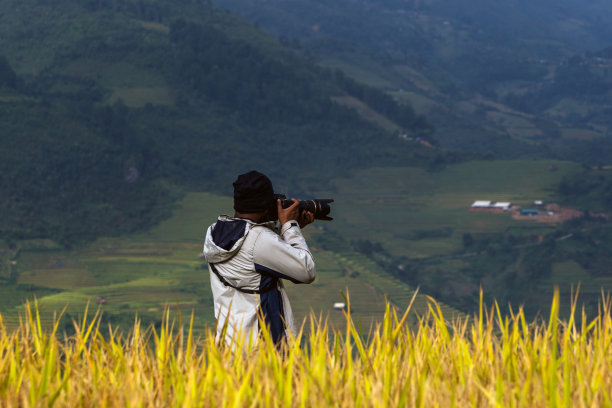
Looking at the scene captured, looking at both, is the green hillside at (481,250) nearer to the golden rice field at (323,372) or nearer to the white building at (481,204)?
the white building at (481,204)

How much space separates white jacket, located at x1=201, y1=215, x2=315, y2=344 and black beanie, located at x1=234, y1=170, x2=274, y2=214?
101mm

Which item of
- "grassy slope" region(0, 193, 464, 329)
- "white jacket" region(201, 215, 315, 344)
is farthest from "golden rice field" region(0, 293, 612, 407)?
"grassy slope" region(0, 193, 464, 329)

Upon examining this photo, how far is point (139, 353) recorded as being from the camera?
654 cm

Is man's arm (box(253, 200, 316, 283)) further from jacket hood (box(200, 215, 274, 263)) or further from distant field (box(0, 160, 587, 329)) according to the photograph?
distant field (box(0, 160, 587, 329))

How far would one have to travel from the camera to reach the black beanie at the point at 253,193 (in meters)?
6.66

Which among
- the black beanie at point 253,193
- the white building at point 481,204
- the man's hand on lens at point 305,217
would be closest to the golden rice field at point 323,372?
the man's hand on lens at point 305,217

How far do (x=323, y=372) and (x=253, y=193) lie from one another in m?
1.57

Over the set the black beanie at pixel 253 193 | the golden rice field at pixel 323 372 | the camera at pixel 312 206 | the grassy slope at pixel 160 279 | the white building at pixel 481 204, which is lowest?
the grassy slope at pixel 160 279

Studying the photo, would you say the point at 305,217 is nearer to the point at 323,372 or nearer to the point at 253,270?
the point at 253,270

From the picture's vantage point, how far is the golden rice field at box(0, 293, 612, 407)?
5395mm

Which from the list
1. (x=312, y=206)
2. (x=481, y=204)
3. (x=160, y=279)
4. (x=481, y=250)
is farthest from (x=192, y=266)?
(x=312, y=206)

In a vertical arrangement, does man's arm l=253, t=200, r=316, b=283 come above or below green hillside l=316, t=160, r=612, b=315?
above

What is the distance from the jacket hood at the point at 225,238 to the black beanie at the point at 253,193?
10cm

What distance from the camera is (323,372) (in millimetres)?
5613
